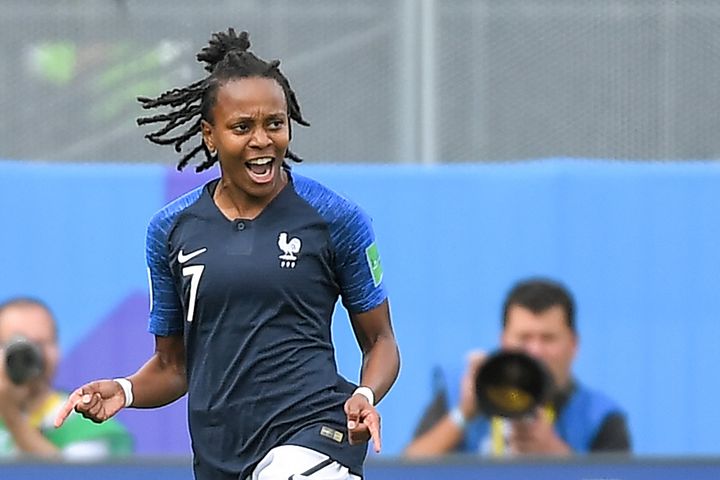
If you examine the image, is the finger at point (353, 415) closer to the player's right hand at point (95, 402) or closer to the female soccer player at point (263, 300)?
the female soccer player at point (263, 300)

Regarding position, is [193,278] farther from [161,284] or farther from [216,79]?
[216,79]

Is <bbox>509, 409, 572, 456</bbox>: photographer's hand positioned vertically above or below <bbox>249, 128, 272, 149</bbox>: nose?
below

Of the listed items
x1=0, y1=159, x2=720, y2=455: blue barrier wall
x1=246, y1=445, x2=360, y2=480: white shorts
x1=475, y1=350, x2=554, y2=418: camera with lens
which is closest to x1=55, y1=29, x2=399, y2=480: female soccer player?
x1=246, y1=445, x2=360, y2=480: white shorts

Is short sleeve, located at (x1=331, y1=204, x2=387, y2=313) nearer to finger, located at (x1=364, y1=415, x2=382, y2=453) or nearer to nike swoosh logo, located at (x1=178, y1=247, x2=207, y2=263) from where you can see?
nike swoosh logo, located at (x1=178, y1=247, x2=207, y2=263)

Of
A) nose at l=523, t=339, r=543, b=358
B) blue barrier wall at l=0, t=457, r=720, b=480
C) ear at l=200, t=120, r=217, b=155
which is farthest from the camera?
nose at l=523, t=339, r=543, b=358

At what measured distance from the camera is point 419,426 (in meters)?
7.07

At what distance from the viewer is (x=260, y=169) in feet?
13.7

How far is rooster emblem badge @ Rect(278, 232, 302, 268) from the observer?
4148 millimetres

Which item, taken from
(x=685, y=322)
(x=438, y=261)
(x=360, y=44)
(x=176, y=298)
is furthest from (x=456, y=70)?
(x=176, y=298)

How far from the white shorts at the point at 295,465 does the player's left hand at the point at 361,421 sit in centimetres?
19

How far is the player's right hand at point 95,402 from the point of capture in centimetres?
418

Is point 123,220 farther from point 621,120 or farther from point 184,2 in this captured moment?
point 621,120

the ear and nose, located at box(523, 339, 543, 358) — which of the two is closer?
the ear

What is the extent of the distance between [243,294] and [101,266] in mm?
3200
